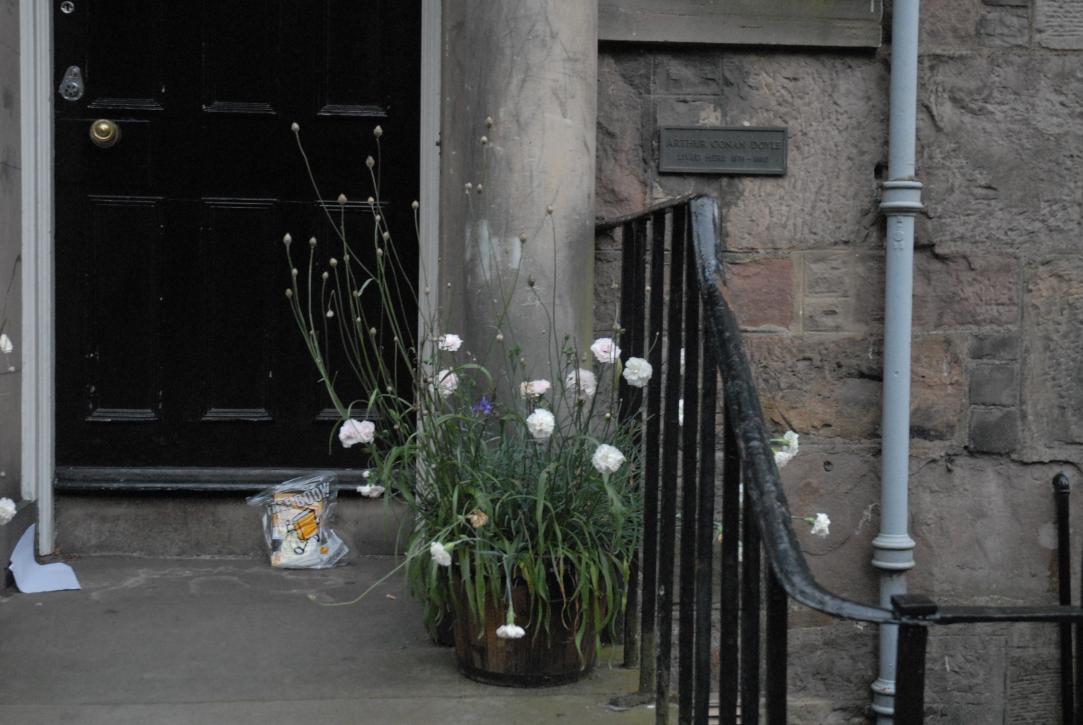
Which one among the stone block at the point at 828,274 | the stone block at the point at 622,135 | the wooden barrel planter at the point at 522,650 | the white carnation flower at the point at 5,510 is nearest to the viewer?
the wooden barrel planter at the point at 522,650

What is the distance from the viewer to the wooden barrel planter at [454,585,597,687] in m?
2.63

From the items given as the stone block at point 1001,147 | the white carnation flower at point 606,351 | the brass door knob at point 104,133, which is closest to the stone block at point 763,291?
the stone block at point 1001,147

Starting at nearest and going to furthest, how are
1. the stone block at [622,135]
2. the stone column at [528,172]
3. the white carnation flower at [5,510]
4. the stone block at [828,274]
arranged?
1. the stone column at [528,172]
2. the white carnation flower at [5,510]
3. the stone block at [622,135]
4. the stone block at [828,274]

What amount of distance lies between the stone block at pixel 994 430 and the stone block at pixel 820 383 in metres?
0.33

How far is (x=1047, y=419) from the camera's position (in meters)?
3.71

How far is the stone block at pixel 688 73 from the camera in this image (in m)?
3.48

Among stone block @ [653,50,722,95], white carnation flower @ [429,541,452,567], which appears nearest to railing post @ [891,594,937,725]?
white carnation flower @ [429,541,452,567]

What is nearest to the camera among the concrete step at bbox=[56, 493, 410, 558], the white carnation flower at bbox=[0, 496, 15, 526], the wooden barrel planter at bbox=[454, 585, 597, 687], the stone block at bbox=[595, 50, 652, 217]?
the wooden barrel planter at bbox=[454, 585, 597, 687]

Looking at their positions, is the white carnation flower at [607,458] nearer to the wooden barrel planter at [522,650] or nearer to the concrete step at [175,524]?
the wooden barrel planter at [522,650]

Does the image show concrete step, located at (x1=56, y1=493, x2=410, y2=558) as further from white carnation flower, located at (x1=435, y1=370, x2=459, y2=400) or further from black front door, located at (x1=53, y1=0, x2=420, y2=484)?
white carnation flower, located at (x1=435, y1=370, x2=459, y2=400)

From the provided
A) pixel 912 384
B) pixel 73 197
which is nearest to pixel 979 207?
pixel 912 384

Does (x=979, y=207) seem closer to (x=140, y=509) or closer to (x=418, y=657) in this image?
(x=418, y=657)

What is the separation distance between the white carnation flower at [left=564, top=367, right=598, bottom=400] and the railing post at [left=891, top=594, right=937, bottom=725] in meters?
1.38

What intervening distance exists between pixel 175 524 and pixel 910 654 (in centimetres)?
293
